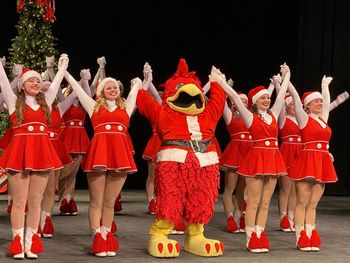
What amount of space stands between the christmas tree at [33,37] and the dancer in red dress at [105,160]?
120 inches

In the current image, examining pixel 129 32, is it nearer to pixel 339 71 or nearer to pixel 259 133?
pixel 339 71

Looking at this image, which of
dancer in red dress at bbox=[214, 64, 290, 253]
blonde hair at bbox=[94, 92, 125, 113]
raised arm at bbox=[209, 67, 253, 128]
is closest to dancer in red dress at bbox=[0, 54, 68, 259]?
blonde hair at bbox=[94, 92, 125, 113]

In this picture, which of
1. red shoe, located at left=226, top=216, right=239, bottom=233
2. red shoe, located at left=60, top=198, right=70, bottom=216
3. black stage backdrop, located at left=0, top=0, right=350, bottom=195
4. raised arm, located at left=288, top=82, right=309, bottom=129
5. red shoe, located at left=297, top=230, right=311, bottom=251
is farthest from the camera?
black stage backdrop, located at left=0, top=0, right=350, bottom=195

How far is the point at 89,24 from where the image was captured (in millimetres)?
10016

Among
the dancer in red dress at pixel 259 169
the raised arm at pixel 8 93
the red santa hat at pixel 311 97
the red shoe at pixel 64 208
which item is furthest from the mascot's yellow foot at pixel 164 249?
the red shoe at pixel 64 208

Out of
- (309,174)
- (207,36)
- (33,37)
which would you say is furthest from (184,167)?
(207,36)

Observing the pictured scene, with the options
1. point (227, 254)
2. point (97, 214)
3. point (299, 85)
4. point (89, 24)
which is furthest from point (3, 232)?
point (299, 85)

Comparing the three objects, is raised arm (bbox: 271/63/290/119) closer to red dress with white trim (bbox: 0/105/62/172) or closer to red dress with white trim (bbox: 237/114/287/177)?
red dress with white trim (bbox: 237/114/287/177)

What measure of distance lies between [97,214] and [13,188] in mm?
642

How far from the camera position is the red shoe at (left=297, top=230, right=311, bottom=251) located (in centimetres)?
564

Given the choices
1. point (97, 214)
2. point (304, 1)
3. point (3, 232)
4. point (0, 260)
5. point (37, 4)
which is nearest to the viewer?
point (0, 260)

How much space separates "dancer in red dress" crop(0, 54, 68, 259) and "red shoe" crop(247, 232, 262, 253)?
5.01ft

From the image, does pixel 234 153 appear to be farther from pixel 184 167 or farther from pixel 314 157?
pixel 184 167

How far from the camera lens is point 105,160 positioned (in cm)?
526
